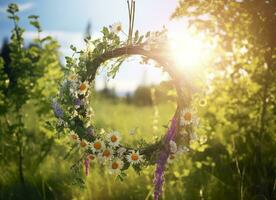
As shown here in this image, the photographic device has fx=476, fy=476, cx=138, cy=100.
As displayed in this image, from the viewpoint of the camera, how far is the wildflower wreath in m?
3.27

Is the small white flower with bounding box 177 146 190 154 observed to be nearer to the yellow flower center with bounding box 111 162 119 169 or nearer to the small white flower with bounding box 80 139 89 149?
the yellow flower center with bounding box 111 162 119 169

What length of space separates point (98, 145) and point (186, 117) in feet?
2.10

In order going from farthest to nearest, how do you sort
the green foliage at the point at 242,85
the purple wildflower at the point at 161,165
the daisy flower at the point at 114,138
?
1. the green foliage at the point at 242,85
2. the daisy flower at the point at 114,138
3. the purple wildflower at the point at 161,165

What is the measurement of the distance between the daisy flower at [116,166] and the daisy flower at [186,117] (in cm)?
50

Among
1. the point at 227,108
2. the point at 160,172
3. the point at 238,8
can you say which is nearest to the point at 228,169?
the point at 227,108

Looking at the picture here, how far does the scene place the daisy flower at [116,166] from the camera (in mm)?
3229

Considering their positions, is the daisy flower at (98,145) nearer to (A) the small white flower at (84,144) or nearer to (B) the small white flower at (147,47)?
(A) the small white flower at (84,144)

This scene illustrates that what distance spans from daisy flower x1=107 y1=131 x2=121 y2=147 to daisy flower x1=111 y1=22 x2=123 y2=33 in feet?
2.56

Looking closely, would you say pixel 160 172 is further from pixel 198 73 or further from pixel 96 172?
pixel 96 172

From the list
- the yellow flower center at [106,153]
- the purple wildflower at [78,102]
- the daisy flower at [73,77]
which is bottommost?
the yellow flower center at [106,153]

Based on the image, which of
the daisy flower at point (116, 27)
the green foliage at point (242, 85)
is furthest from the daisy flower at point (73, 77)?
the green foliage at point (242, 85)

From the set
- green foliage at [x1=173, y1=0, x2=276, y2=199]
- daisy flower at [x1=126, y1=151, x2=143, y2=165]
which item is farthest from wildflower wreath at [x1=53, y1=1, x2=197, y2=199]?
green foliage at [x1=173, y1=0, x2=276, y2=199]

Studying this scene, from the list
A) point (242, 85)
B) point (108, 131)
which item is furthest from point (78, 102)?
point (242, 85)

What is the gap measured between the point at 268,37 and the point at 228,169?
61.6 inches
